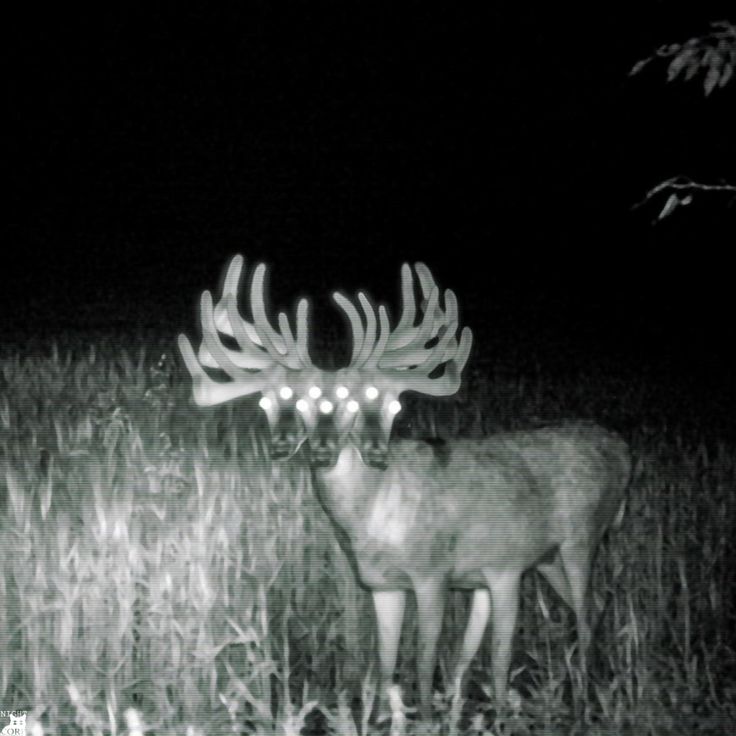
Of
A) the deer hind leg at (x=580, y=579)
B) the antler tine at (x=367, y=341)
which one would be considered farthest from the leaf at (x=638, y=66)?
the deer hind leg at (x=580, y=579)

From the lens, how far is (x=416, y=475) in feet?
14.9

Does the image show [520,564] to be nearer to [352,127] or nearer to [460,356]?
Result: [460,356]

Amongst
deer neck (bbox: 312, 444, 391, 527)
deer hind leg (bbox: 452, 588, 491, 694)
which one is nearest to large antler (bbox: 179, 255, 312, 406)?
deer neck (bbox: 312, 444, 391, 527)

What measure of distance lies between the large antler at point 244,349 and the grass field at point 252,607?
0.67 metres

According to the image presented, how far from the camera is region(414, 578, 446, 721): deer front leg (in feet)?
14.6

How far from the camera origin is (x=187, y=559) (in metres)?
5.61

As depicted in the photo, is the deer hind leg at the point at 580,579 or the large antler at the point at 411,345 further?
the deer hind leg at the point at 580,579

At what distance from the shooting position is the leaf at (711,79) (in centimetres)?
401

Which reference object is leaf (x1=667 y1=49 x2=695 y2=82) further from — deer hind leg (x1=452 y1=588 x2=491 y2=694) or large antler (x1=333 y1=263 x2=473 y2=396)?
deer hind leg (x1=452 y1=588 x2=491 y2=694)

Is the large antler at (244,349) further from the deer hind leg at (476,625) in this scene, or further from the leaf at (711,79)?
the leaf at (711,79)

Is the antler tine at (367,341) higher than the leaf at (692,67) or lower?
lower

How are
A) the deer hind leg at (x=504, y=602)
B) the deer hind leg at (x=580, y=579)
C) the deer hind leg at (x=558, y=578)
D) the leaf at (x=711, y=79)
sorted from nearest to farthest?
the leaf at (x=711, y=79) → the deer hind leg at (x=504, y=602) → the deer hind leg at (x=580, y=579) → the deer hind leg at (x=558, y=578)

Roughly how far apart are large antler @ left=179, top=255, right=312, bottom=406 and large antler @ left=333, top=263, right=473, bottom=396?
20cm

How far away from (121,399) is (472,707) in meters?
4.55
